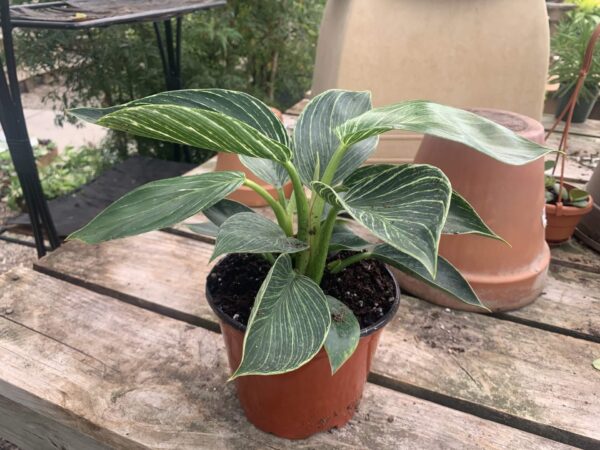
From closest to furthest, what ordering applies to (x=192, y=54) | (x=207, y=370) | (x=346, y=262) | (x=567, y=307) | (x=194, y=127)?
(x=194, y=127)
(x=346, y=262)
(x=207, y=370)
(x=567, y=307)
(x=192, y=54)

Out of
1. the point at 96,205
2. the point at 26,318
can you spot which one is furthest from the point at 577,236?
the point at 96,205

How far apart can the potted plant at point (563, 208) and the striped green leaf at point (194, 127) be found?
76cm

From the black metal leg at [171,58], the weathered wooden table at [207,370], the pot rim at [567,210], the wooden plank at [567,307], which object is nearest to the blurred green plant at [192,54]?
the black metal leg at [171,58]

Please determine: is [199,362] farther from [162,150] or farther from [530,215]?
[162,150]

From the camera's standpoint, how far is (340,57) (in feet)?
3.12

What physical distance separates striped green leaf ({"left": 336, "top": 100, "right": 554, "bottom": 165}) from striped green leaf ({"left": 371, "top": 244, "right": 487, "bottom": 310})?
0.50 feet

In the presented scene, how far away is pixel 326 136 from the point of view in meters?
0.51

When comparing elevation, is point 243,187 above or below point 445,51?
below

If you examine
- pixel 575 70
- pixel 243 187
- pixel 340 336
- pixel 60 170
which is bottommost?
pixel 60 170

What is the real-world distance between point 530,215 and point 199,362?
58cm

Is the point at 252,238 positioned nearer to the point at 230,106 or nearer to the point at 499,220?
the point at 230,106

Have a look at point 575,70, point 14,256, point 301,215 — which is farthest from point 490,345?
point 14,256

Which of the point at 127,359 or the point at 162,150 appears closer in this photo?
the point at 127,359

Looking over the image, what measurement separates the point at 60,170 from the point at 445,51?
5.68 ft
